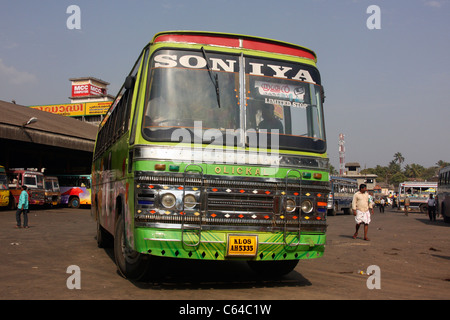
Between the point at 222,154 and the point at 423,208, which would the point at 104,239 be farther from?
the point at 423,208

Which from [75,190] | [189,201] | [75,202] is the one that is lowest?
[75,202]

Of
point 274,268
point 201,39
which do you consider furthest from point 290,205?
point 201,39

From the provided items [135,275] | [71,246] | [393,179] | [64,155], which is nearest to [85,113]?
[64,155]

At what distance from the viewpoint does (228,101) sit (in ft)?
21.2

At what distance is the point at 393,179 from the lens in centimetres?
14362

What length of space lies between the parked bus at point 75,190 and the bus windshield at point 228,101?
32583mm

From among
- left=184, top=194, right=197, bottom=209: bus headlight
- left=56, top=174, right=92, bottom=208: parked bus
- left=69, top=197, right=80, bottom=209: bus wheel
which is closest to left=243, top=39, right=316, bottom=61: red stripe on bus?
left=184, top=194, right=197, bottom=209: bus headlight

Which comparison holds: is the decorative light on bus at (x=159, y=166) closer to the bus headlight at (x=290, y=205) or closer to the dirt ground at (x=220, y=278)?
the dirt ground at (x=220, y=278)

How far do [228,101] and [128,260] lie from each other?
2761mm

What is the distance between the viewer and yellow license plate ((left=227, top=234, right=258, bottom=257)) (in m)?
6.07

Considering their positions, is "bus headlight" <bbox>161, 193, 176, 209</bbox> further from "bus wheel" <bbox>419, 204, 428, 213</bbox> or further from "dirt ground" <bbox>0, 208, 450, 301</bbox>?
"bus wheel" <bbox>419, 204, 428, 213</bbox>

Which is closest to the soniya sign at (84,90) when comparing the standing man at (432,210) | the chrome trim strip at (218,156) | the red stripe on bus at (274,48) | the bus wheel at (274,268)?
the standing man at (432,210)
